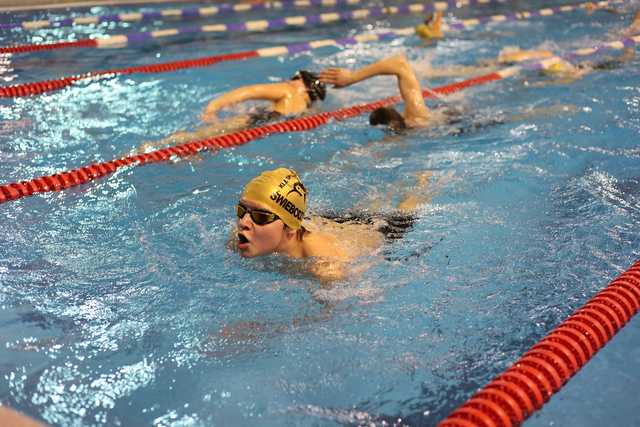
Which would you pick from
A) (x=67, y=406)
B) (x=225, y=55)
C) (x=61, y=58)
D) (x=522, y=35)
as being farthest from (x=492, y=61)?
(x=67, y=406)

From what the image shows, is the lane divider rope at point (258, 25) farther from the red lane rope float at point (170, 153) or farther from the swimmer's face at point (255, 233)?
the swimmer's face at point (255, 233)

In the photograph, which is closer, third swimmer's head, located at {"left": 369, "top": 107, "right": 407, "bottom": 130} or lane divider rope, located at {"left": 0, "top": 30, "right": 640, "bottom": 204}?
lane divider rope, located at {"left": 0, "top": 30, "right": 640, "bottom": 204}

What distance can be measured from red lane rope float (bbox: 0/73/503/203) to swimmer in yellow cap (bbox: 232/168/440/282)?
143 centimetres

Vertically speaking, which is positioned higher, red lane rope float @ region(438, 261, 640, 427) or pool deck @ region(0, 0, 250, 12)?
pool deck @ region(0, 0, 250, 12)

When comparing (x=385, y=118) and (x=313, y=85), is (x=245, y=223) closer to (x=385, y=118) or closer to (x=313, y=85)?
(x=385, y=118)

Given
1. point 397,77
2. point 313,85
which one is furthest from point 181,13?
point 397,77

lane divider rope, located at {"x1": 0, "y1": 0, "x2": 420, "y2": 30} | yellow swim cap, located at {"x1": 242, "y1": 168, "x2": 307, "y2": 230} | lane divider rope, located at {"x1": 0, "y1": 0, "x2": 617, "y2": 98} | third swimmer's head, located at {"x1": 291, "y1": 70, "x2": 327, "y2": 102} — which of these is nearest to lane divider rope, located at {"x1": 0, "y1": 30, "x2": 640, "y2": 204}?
third swimmer's head, located at {"x1": 291, "y1": 70, "x2": 327, "y2": 102}

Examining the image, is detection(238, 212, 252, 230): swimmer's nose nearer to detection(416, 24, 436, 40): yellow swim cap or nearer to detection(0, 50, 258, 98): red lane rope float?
detection(0, 50, 258, 98): red lane rope float

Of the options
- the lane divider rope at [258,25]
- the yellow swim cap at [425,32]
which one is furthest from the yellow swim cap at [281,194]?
the yellow swim cap at [425,32]

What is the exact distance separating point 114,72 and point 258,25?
10.4 feet

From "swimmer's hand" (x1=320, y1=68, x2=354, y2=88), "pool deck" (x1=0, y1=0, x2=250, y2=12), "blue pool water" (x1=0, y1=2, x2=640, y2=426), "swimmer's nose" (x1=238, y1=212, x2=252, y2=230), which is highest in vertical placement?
"swimmer's hand" (x1=320, y1=68, x2=354, y2=88)

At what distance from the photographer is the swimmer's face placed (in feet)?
9.04

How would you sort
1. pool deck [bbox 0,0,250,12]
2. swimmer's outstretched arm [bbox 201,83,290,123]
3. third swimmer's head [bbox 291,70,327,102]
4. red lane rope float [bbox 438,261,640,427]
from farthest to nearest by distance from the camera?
pool deck [bbox 0,0,250,12] → third swimmer's head [bbox 291,70,327,102] → swimmer's outstretched arm [bbox 201,83,290,123] → red lane rope float [bbox 438,261,640,427]

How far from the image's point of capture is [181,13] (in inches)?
400
